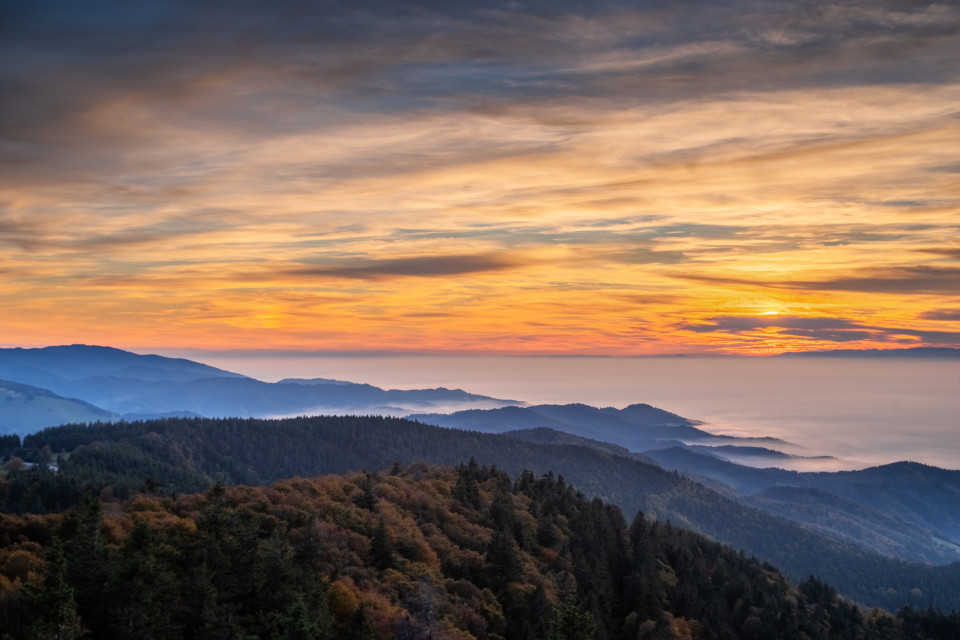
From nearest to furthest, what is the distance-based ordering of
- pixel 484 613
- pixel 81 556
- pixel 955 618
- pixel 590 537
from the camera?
pixel 81 556
pixel 484 613
pixel 590 537
pixel 955 618

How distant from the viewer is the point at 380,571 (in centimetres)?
6975

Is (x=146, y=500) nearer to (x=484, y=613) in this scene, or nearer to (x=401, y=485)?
(x=484, y=613)

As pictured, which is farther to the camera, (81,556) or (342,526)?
(342,526)

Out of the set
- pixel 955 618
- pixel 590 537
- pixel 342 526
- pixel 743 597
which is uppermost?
pixel 342 526

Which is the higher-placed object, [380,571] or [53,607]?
[53,607]

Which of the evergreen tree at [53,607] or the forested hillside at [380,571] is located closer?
the evergreen tree at [53,607]

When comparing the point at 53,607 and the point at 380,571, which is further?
the point at 380,571

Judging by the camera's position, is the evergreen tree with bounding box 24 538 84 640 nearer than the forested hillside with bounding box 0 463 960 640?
Yes

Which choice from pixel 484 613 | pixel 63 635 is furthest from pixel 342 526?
pixel 63 635

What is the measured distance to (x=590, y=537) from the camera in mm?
122750

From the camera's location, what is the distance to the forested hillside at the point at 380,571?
1702 inches

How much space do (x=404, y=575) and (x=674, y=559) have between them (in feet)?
277

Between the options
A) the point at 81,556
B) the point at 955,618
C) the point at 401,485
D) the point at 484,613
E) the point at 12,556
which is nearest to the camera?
the point at 81,556

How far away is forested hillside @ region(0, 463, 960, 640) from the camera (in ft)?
142
